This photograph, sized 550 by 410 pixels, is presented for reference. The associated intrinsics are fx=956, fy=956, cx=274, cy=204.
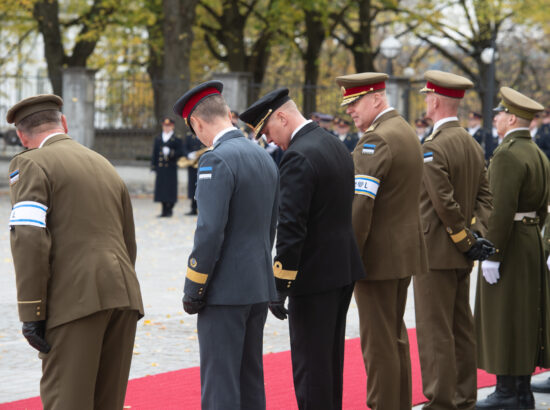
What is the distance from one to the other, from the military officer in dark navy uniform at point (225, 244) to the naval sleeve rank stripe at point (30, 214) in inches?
28.2

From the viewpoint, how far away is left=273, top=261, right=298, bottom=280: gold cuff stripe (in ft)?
15.8

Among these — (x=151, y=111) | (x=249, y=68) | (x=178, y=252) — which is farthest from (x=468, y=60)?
(x=178, y=252)

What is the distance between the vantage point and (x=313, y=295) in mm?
5016

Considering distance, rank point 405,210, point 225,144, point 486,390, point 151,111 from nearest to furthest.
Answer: point 225,144, point 405,210, point 486,390, point 151,111

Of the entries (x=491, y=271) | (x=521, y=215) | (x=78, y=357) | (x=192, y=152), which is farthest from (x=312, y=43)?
(x=78, y=357)

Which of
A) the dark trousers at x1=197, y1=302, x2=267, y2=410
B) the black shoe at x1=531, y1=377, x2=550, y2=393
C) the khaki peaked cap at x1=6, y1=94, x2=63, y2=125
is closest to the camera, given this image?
the khaki peaked cap at x1=6, y1=94, x2=63, y2=125

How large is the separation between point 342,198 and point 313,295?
531 mm

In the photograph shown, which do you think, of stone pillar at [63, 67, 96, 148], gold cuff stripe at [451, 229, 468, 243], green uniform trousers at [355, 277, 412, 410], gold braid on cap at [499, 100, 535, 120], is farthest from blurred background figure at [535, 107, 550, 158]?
green uniform trousers at [355, 277, 412, 410]

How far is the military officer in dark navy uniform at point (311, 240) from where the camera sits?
15.8ft

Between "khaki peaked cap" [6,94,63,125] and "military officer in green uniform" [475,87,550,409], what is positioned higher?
"khaki peaked cap" [6,94,63,125]

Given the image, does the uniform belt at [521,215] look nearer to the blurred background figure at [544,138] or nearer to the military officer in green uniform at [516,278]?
the military officer in green uniform at [516,278]

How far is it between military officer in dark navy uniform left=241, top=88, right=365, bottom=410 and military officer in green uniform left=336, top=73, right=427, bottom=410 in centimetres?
20

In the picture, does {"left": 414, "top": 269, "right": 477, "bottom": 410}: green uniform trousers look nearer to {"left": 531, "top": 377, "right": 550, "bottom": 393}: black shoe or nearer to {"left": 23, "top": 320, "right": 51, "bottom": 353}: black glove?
{"left": 531, "top": 377, "right": 550, "bottom": 393}: black shoe

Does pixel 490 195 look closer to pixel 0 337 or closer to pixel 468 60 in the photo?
pixel 0 337
